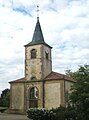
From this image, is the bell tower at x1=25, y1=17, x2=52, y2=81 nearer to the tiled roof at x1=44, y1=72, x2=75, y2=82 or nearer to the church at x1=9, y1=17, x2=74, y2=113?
the church at x1=9, y1=17, x2=74, y2=113

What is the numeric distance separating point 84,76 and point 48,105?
21.6m

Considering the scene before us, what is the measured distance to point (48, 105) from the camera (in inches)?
1907

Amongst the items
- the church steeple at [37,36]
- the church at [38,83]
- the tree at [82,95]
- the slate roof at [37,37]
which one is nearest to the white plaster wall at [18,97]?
the church at [38,83]

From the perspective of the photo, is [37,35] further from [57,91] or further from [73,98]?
[73,98]

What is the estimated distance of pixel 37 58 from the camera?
5156cm

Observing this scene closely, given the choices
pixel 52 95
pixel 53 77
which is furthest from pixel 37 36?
pixel 52 95

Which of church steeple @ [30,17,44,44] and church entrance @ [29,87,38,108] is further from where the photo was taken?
church steeple @ [30,17,44,44]

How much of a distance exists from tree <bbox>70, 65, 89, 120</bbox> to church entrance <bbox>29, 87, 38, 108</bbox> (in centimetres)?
2263

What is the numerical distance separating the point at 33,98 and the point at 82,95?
25388mm

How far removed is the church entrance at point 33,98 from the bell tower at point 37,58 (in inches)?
77.5

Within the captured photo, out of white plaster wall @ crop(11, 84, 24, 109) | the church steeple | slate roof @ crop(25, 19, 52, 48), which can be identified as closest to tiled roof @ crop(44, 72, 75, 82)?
white plaster wall @ crop(11, 84, 24, 109)

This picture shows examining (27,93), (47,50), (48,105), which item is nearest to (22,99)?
(27,93)

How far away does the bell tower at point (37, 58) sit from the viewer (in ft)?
167

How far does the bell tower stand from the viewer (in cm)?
5100
